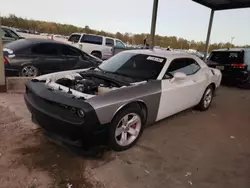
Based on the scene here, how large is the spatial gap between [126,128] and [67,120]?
0.88m

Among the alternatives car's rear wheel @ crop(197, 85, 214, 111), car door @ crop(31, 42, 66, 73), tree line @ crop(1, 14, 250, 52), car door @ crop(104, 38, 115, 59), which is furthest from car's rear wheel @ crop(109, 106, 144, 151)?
tree line @ crop(1, 14, 250, 52)

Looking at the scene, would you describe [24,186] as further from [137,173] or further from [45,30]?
[45,30]

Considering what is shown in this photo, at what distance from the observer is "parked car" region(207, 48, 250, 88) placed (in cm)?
845

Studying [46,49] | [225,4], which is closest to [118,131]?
[46,49]

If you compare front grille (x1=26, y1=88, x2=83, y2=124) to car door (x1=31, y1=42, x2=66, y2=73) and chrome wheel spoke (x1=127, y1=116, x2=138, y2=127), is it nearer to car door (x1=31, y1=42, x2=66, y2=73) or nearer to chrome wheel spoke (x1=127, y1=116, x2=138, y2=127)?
chrome wheel spoke (x1=127, y1=116, x2=138, y2=127)

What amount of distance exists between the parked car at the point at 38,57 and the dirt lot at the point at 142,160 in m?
2.28

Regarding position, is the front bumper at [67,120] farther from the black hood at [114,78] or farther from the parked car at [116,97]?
the black hood at [114,78]

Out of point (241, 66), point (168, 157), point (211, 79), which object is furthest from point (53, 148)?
point (241, 66)

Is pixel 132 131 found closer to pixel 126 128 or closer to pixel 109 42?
pixel 126 128

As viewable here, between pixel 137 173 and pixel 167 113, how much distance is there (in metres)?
1.49

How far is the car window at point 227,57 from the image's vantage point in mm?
8491

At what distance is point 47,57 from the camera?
6.55 m

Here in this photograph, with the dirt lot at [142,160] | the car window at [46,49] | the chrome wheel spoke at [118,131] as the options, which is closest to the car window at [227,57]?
the dirt lot at [142,160]

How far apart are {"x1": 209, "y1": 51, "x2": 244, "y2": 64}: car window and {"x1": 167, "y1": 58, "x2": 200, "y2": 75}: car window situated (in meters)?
4.58
